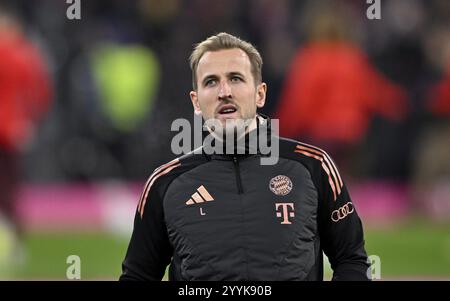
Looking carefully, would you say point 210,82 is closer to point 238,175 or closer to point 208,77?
point 208,77

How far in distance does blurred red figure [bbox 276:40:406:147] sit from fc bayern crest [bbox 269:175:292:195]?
6860 millimetres

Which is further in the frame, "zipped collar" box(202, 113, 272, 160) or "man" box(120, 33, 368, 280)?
"zipped collar" box(202, 113, 272, 160)

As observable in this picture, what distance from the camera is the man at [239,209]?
4172mm

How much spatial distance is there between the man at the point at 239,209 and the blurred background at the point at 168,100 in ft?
24.8

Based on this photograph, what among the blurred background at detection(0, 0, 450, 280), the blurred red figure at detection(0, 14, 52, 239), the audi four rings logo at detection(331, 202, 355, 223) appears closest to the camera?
the audi four rings logo at detection(331, 202, 355, 223)

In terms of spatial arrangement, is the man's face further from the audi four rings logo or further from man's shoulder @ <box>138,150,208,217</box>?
the audi four rings logo

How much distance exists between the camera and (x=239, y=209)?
4.25 meters

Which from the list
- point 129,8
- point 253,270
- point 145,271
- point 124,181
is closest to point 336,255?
point 253,270

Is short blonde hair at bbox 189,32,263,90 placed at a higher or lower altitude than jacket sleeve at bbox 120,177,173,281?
higher

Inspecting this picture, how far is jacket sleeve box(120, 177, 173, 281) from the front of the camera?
435 cm

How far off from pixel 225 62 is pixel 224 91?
115mm

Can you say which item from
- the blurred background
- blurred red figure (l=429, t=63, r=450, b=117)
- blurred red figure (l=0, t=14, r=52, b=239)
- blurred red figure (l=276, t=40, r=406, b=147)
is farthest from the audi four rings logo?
blurred red figure (l=429, t=63, r=450, b=117)

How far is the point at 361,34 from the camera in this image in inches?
589

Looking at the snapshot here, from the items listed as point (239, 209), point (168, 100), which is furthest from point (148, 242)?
point (168, 100)
